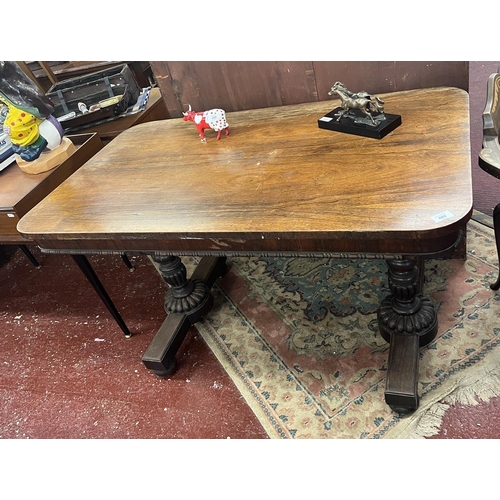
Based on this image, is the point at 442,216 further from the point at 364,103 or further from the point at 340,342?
the point at 340,342

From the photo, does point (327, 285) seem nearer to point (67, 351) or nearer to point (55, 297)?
point (67, 351)

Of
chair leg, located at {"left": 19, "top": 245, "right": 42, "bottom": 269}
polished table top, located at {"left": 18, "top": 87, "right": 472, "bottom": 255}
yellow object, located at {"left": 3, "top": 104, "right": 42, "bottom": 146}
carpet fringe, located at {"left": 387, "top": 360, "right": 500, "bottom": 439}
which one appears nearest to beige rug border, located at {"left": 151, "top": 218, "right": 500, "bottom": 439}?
carpet fringe, located at {"left": 387, "top": 360, "right": 500, "bottom": 439}

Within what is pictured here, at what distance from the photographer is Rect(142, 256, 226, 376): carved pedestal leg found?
1.64 m

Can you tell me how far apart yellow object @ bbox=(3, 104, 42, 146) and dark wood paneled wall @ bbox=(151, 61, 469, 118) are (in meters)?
0.52

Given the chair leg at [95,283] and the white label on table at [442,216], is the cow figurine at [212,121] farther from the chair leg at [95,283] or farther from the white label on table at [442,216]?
the white label on table at [442,216]

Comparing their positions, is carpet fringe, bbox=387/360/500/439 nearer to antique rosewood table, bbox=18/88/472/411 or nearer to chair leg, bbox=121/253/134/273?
antique rosewood table, bbox=18/88/472/411

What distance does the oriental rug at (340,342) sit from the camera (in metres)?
1.38

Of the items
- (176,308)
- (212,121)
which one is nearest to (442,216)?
(212,121)

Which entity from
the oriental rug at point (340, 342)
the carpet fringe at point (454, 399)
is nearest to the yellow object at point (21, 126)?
the oriental rug at point (340, 342)

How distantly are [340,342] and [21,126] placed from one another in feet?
4.71

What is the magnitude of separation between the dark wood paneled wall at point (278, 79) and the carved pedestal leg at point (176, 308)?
666 mm

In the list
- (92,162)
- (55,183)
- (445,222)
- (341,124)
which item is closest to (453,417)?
(445,222)

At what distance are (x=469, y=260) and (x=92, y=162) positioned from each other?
4.76 feet

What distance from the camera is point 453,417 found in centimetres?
132
